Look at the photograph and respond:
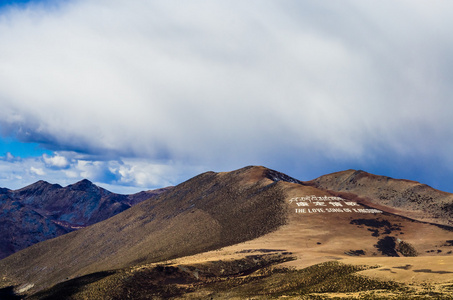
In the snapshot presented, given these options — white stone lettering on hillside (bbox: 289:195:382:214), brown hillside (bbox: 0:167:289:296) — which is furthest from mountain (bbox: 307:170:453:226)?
brown hillside (bbox: 0:167:289:296)

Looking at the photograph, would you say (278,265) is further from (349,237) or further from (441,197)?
(441,197)

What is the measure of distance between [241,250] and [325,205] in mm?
43294

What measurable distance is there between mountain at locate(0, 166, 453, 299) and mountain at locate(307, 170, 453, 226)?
26.8 feet

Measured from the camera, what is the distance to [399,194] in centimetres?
15150

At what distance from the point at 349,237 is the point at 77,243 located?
120 meters

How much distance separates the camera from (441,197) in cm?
13688

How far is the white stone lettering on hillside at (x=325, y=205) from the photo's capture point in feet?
359

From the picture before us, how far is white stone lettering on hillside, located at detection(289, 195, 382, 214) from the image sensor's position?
109m

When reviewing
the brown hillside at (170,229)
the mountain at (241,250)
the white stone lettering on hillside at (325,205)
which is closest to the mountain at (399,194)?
the mountain at (241,250)

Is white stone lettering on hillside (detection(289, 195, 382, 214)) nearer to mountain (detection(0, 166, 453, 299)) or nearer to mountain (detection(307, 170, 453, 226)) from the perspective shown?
mountain (detection(0, 166, 453, 299))

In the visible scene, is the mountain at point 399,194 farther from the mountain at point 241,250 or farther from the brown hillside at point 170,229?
the brown hillside at point 170,229

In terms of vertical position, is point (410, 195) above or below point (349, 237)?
above

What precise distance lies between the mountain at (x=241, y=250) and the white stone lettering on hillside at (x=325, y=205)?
34cm

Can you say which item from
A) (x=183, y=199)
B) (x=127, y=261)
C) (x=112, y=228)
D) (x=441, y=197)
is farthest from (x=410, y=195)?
(x=112, y=228)
